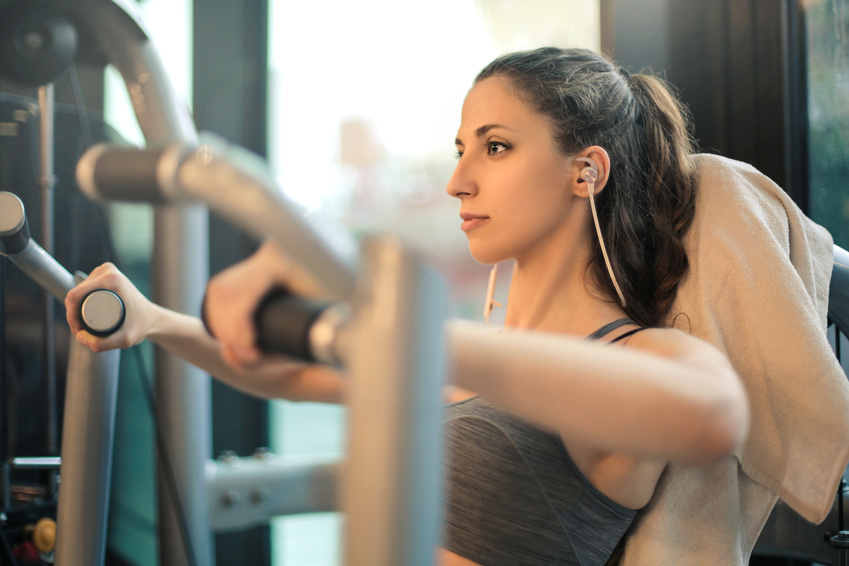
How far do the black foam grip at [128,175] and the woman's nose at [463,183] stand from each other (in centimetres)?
63

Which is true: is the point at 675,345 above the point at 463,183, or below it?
below

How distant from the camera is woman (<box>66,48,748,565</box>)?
786mm

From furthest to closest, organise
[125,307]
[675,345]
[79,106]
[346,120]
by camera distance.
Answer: [346,120] → [79,106] → [125,307] → [675,345]

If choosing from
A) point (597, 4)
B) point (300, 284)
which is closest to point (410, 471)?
point (300, 284)

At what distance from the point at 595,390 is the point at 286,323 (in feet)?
0.53

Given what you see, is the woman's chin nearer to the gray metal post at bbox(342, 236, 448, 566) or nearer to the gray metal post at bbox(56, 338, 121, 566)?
the gray metal post at bbox(56, 338, 121, 566)

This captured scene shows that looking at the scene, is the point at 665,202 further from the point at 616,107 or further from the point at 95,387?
the point at 95,387

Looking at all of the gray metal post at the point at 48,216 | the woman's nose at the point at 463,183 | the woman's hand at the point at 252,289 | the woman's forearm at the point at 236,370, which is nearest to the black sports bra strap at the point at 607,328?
the woman's nose at the point at 463,183

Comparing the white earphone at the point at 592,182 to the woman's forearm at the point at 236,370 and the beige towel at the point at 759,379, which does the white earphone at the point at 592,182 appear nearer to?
the beige towel at the point at 759,379

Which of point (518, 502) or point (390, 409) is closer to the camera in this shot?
point (390, 409)

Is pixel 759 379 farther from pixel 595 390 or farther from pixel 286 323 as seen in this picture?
pixel 286 323

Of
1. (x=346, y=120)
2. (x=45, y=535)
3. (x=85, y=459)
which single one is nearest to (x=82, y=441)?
(x=85, y=459)

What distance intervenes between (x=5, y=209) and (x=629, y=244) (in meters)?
0.82

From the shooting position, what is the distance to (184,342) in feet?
2.67
